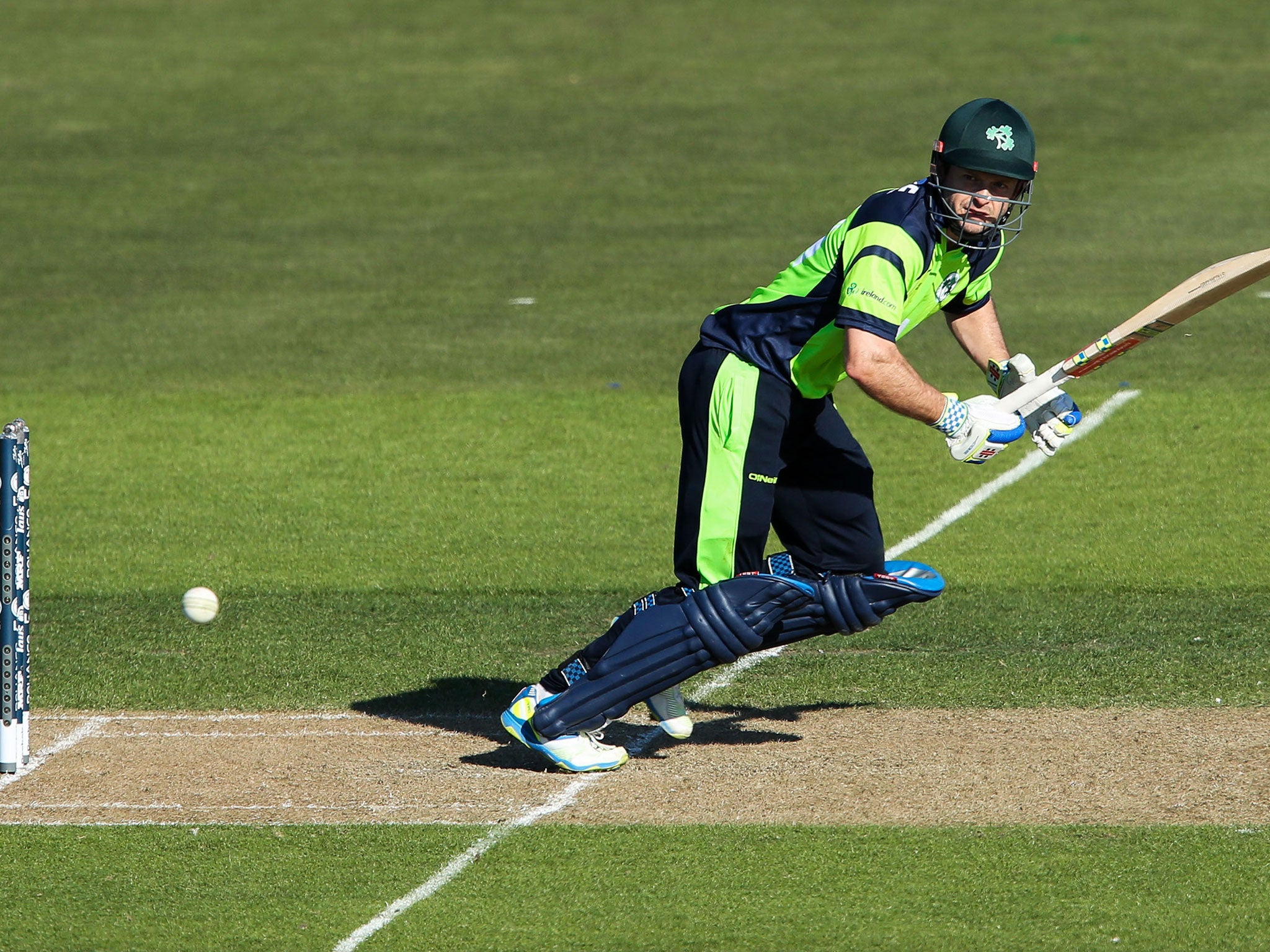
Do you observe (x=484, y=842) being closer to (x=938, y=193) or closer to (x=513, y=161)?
(x=938, y=193)

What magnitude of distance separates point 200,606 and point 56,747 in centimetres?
184

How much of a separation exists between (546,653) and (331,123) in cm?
1689

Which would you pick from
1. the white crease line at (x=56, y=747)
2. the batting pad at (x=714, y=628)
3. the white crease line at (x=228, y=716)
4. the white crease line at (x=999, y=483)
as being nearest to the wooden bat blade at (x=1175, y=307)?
the batting pad at (x=714, y=628)

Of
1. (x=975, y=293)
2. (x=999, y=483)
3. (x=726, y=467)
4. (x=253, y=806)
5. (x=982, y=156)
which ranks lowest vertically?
(x=253, y=806)

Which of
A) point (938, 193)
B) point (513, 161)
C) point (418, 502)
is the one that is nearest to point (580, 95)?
point (513, 161)

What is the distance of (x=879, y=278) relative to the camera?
588 centimetres

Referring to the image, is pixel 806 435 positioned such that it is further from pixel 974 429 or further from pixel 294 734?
pixel 294 734

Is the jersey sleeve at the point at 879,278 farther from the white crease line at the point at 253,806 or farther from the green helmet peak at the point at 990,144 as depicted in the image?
the white crease line at the point at 253,806

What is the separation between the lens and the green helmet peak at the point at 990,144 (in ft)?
19.7

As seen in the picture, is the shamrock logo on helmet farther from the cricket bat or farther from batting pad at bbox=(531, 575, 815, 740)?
batting pad at bbox=(531, 575, 815, 740)

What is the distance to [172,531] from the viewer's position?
10297 millimetres

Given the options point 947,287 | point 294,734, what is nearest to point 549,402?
point 294,734

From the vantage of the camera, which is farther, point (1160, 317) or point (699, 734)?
point (699, 734)

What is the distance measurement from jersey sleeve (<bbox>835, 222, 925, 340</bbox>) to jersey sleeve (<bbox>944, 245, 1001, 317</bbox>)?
0.55 meters
